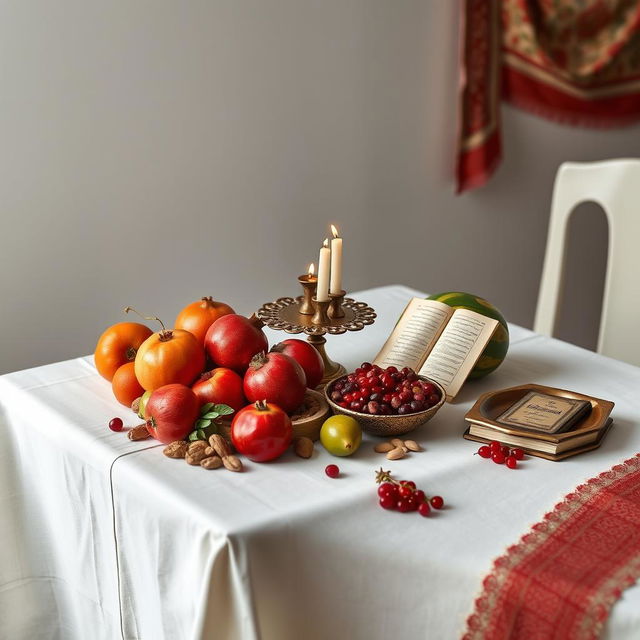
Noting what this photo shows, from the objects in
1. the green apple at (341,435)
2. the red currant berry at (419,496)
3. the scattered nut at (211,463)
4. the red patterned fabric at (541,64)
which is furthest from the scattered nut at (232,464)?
the red patterned fabric at (541,64)

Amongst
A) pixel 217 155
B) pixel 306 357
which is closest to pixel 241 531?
pixel 306 357

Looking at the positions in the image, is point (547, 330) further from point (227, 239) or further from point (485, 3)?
point (485, 3)

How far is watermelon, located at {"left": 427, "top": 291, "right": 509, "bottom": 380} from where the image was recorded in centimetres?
132

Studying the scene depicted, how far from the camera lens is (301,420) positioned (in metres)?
1.12

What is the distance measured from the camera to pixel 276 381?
1114mm

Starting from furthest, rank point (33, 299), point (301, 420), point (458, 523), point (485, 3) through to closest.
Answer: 1. point (485, 3)
2. point (33, 299)
3. point (301, 420)
4. point (458, 523)

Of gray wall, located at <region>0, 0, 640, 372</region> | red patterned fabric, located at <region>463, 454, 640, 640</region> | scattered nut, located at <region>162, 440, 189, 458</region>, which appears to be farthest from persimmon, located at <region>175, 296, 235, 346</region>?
gray wall, located at <region>0, 0, 640, 372</region>

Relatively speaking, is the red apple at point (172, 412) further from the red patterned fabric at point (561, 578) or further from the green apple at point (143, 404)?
the red patterned fabric at point (561, 578)

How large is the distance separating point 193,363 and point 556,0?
2156mm

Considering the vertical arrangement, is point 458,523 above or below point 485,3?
below

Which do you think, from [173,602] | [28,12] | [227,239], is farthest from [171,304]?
[173,602]

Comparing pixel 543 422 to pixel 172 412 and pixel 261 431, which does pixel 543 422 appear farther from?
pixel 172 412

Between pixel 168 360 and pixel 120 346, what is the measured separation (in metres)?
0.14

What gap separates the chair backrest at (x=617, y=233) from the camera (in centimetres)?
198
